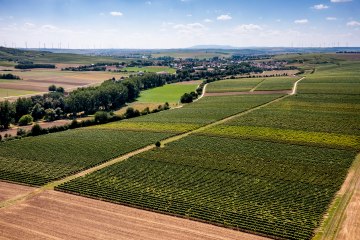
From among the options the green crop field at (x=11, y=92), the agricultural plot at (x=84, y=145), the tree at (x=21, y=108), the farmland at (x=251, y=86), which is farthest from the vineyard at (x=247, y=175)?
the green crop field at (x=11, y=92)

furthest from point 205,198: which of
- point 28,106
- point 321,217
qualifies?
point 28,106

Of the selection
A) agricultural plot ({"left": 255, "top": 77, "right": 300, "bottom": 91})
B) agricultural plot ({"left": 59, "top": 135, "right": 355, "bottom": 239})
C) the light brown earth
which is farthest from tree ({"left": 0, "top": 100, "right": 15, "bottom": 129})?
agricultural plot ({"left": 255, "top": 77, "right": 300, "bottom": 91})

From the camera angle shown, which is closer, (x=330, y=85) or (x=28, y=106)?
(x=28, y=106)

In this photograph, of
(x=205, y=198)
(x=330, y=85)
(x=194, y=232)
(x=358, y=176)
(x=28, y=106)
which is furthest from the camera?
(x=330, y=85)

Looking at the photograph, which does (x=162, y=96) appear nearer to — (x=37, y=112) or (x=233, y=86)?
(x=233, y=86)

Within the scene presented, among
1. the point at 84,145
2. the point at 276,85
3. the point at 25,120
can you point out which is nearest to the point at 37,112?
the point at 25,120

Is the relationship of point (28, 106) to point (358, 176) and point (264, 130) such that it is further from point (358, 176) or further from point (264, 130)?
point (358, 176)
